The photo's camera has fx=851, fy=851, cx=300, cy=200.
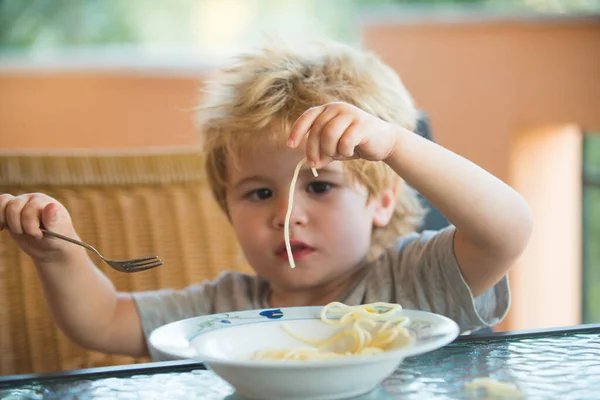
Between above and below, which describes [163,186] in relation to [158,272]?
above

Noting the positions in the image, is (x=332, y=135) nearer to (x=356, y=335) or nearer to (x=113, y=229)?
(x=356, y=335)

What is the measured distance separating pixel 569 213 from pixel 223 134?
7.04ft

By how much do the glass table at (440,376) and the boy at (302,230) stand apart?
0.57 feet

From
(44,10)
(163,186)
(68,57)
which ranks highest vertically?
(44,10)

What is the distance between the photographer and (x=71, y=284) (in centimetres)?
124

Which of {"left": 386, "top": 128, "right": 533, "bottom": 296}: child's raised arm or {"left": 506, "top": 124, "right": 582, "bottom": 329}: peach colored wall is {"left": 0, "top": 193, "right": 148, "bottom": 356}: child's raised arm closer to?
{"left": 386, "top": 128, "right": 533, "bottom": 296}: child's raised arm

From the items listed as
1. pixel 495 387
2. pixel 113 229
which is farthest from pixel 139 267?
pixel 113 229

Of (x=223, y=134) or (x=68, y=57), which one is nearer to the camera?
(x=223, y=134)

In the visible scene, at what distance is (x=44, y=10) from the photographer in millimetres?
4363

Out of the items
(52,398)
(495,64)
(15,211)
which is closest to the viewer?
(52,398)

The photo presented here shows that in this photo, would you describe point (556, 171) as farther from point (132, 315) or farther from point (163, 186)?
point (132, 315)

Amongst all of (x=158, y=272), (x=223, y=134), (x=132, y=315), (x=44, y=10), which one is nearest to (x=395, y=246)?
(x=223, y=134)

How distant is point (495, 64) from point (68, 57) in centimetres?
213

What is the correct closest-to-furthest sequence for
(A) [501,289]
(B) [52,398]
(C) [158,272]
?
(B) [52,398]
(A) [501,289]
(C) [158,272]
